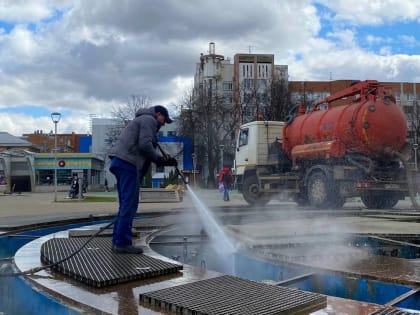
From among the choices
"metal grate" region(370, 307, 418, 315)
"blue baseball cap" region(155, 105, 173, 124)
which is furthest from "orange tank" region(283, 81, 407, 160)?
"metal grate" region(370, 307, 418, 315)

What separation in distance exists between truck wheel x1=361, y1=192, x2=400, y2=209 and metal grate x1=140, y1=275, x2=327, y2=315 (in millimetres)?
12942

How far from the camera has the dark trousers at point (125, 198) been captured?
554cm

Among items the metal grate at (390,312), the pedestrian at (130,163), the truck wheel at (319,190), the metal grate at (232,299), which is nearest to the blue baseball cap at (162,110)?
the pedestrian at (130,163)

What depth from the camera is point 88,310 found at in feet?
11.0

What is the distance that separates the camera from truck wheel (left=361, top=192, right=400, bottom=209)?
1597 cm

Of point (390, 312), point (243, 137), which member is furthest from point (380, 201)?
point (390, 312)

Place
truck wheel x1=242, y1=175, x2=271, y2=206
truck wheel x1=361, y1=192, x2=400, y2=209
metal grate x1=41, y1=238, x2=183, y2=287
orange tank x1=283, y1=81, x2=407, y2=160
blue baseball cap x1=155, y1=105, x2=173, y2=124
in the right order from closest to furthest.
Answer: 1. metal grate x1=41, y1=238, x2=183, y2=287
2. blue baseball cap x1=155, y1=105, x2=173, y2=124
3. orange tank x1=283, y1=81, x2=407, y2=160
4. truck wheel x1=361, y1=192, x2=400, y2=209
5. truck wheel x1=242, y1=175, x2=271, y2=206

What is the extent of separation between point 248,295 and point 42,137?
Result: 143 meters

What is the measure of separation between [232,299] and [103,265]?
1.74 meters

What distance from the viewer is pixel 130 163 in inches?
221

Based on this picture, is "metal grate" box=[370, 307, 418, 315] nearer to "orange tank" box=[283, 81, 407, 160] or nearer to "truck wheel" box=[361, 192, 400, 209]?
"orange tank" box=[283, 81, 407, 160]

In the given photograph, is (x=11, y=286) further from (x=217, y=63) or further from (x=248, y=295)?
(x=217, y=63)

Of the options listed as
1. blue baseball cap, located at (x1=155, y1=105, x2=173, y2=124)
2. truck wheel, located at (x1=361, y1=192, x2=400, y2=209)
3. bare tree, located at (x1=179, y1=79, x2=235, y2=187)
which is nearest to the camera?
→ blue baseball cap, located at (x1=155, y1=105, x2=173, y2=124)

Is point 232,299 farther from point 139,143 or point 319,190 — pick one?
point 319,190
